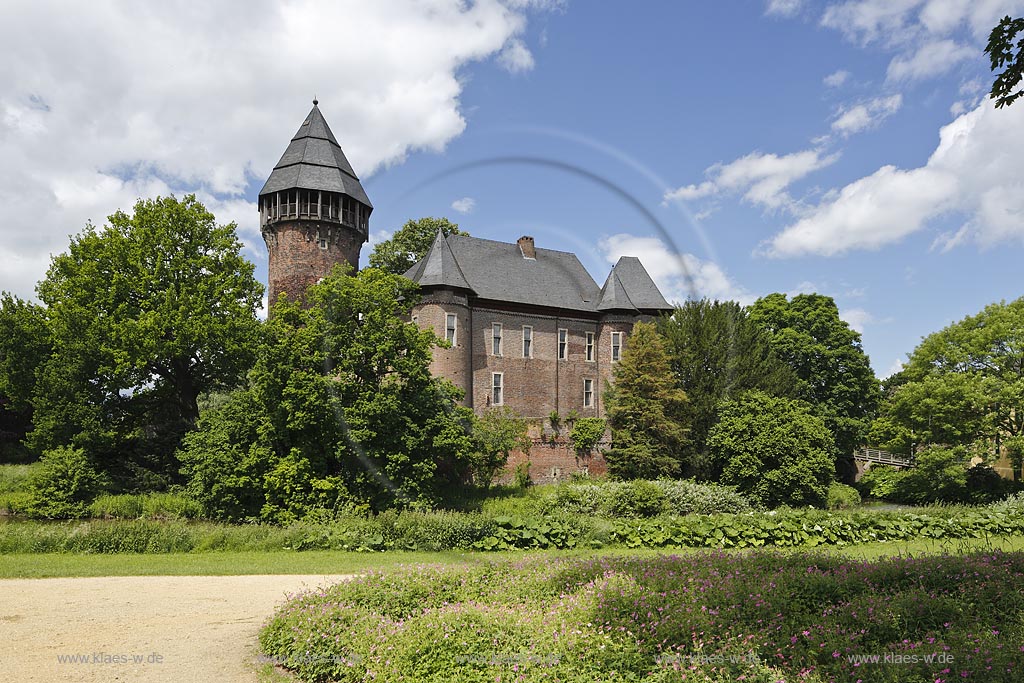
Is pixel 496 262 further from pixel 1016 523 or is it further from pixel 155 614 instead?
pixel 155 614

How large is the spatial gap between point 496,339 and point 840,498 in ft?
67.8

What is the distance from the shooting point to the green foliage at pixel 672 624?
7.34 meters

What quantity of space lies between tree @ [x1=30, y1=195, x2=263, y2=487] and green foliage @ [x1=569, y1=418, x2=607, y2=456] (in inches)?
714

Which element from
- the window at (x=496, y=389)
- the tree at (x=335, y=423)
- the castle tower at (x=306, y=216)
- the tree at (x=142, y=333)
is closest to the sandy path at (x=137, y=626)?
the tree at (x=335, y=423)

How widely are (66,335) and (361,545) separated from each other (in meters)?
21.8

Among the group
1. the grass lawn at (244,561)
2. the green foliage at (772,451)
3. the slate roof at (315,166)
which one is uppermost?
the slate roof at (315,166)

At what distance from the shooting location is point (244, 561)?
1705cm

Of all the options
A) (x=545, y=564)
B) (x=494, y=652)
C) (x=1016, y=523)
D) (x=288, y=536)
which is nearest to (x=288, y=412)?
(x=288, y=536)

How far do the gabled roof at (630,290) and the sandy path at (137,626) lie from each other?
104 ft

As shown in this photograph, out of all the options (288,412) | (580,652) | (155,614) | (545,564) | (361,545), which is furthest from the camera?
(288,412)

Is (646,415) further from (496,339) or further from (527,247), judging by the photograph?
(527,247)

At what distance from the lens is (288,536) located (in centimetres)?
1962

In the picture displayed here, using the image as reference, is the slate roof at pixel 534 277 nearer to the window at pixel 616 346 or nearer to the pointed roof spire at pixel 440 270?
the pointed roof spire at pixel 440 270

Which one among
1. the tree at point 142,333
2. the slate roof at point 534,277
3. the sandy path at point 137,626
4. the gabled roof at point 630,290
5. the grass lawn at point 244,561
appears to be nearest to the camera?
the sandy path at point 137,626
